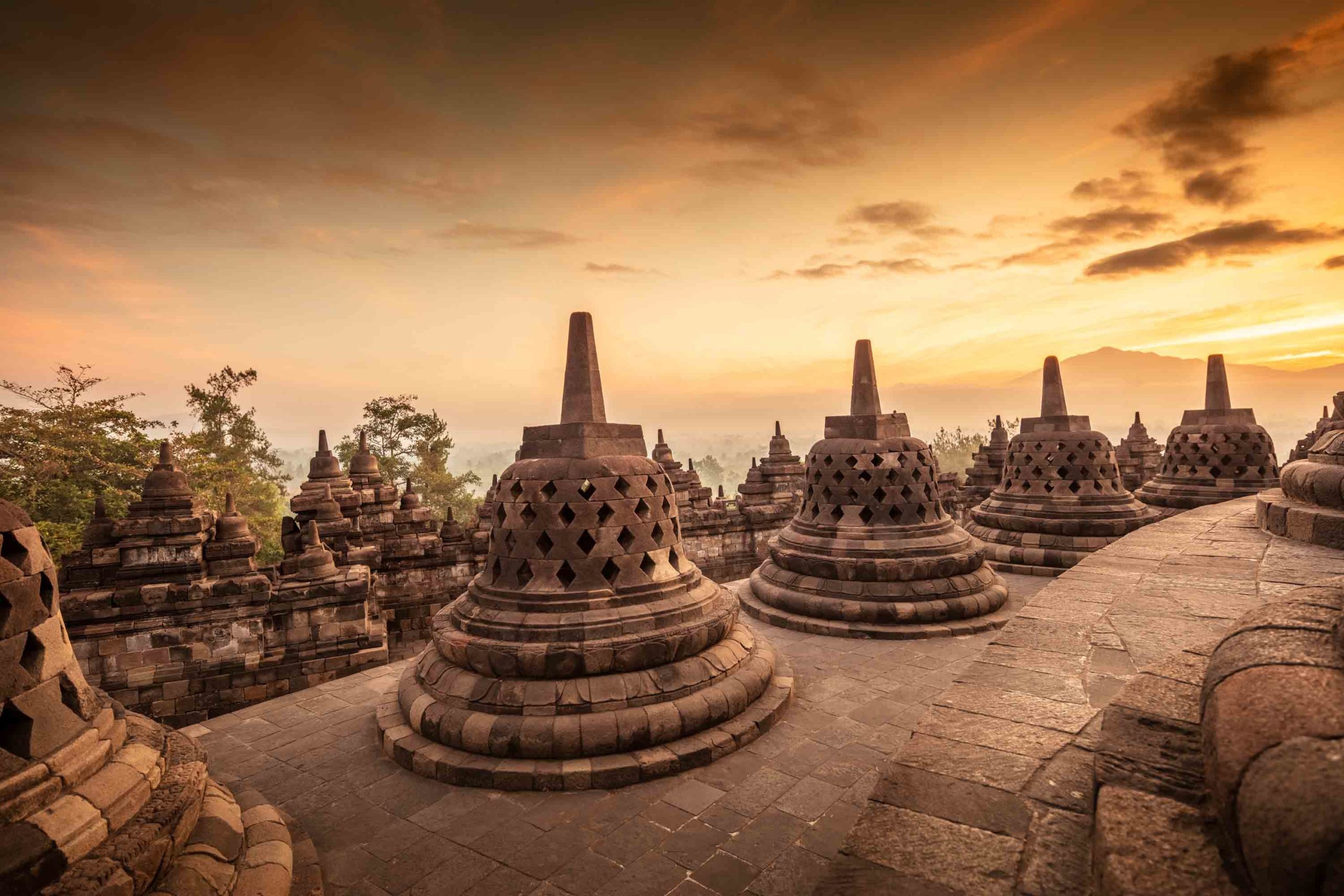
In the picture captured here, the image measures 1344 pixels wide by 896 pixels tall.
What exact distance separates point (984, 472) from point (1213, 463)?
723cm

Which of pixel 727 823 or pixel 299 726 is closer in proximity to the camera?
pixel 727 823

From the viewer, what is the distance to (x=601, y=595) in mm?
5445

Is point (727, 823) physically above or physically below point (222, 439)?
below

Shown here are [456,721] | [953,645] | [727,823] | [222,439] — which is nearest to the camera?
[727,823]

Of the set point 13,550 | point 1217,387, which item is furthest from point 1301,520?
point 1217,387

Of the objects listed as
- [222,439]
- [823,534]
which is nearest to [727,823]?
[823,534]

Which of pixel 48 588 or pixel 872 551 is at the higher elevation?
pixel 48 588

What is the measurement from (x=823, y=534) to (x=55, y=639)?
7.95m

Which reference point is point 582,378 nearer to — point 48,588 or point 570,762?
point 570,762

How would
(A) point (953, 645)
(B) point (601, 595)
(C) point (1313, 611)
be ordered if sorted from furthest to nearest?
(A) point (953, 645) → (B) point (601, 595) → (C) point (1313, 611)

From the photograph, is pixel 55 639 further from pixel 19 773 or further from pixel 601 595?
pixel 601 595

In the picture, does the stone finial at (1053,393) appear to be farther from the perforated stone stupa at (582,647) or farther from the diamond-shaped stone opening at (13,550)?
the diamond-shaped stone opening at (13,550)

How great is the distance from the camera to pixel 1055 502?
1123 cm

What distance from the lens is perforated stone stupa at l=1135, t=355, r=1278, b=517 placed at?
1255 cm
